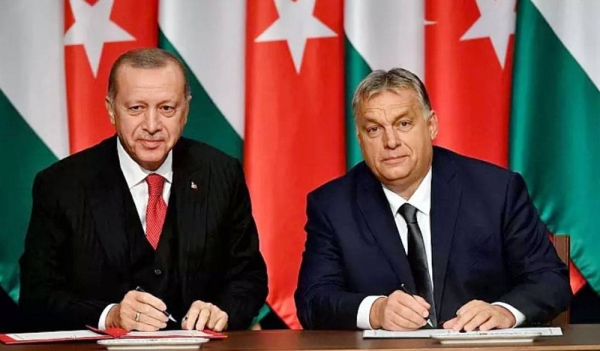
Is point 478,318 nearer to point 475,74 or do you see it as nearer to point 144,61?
point 144,61

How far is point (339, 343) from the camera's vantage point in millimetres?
3230

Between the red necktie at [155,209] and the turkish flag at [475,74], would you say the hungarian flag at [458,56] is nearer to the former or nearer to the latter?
the turkish flag at [475,74]

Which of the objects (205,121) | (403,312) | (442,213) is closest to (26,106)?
(205,121)

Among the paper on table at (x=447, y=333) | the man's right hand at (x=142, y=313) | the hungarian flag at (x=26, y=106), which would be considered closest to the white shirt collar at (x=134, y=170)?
the man's right hand at (x=142, y=313)

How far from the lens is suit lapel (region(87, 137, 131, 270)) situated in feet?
13.3

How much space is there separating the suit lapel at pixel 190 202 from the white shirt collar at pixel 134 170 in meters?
0.03

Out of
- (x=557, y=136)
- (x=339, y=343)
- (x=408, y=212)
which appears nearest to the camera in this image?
(x=339, y=343)

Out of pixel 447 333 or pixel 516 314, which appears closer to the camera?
pixel 447 333

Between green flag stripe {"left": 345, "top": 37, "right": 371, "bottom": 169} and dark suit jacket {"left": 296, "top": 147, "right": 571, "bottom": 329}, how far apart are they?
106 centimetres

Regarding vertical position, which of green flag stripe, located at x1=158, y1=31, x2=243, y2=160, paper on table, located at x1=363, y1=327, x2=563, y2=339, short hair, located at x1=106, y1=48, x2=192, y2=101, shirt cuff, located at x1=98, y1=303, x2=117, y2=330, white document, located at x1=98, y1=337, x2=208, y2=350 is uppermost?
short hair, located at x1=106, y1=48, x2=192, y2=101

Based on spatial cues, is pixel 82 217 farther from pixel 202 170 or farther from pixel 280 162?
pixel 280 162

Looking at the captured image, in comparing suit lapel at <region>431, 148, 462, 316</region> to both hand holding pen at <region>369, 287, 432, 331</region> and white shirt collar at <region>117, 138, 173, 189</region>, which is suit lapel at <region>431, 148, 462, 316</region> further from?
white shirt collar at <region>117, 138, 173, 189</region>

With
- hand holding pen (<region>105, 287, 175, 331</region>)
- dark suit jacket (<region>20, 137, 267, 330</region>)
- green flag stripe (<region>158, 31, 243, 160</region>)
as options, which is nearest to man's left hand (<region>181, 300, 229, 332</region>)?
hand holding pen (<region>105, 287, 175, 331</region>)

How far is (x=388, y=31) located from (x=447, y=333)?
221 cm
